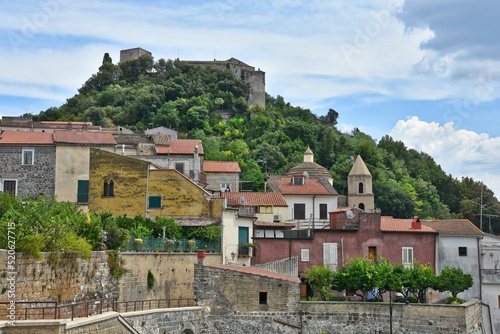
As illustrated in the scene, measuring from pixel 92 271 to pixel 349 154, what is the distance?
6996 cm

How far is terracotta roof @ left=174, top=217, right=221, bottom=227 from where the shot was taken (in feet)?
138

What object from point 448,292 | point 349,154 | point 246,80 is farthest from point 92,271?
point 246,80

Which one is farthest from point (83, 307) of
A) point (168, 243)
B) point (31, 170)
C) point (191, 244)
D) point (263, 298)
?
point (31, 170)

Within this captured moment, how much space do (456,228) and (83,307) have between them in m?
29.0

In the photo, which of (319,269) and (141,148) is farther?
(141,148)

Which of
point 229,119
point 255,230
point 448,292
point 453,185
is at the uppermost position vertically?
point 229,119

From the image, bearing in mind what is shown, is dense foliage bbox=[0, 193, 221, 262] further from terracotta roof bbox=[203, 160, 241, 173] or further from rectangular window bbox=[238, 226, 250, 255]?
terracotta roof bbox=[203, 160, 241, 173]

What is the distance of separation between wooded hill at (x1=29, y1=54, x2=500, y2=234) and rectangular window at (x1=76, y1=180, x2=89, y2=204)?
33.7m

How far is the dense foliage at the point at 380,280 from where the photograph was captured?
4072 cm

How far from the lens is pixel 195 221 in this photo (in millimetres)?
42719

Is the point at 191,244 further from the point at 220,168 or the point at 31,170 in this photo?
the point at 220,168

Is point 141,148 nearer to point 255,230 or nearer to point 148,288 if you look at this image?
point 255,230

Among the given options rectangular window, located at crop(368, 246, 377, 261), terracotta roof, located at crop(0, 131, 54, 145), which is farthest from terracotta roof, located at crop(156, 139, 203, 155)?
rectangular window, located at crop(368, 246, 377, 261)

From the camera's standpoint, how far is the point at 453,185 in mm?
105812
